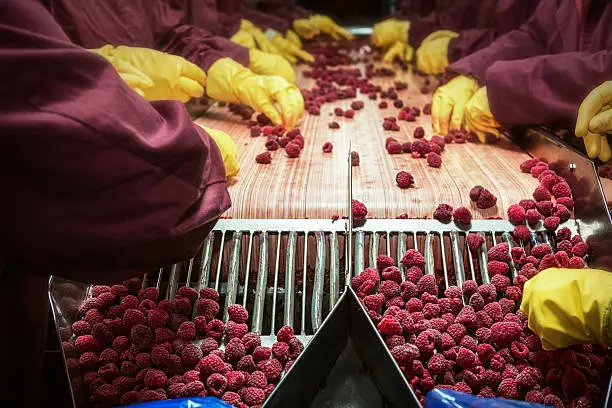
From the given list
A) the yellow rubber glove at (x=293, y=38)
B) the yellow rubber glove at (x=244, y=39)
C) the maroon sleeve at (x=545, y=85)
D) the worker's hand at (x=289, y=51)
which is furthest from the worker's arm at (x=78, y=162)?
the yellow rubber glove at (x=293, y=38)

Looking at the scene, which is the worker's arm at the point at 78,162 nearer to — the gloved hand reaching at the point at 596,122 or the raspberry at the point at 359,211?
the raspberry at the point at 359,211

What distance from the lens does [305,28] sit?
12.1 ft

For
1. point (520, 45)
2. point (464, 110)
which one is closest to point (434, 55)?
point (520, 45)

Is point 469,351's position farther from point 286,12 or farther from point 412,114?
point 286,12

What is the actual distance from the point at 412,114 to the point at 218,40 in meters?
0.90

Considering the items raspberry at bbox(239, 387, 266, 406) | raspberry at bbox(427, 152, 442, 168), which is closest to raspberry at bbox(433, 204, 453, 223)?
raspberry at bbox(427, 152, 442, 168)

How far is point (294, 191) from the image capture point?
4.56ft

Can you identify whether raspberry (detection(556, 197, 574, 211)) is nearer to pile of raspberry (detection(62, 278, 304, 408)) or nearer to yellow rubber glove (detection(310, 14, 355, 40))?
pile of raspberry (detection(62, 278, 304, 408))

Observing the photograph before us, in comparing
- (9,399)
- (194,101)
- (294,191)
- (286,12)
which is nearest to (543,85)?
(294,191)

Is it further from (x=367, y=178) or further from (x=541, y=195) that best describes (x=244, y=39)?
(x=541, y=195)

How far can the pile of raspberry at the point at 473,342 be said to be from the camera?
3.19ft

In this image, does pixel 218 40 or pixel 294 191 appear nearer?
pixel 294 191

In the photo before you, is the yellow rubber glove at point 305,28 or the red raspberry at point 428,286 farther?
the yellow rubber glove at point 305,28

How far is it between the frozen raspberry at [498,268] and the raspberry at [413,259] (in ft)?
0.50
